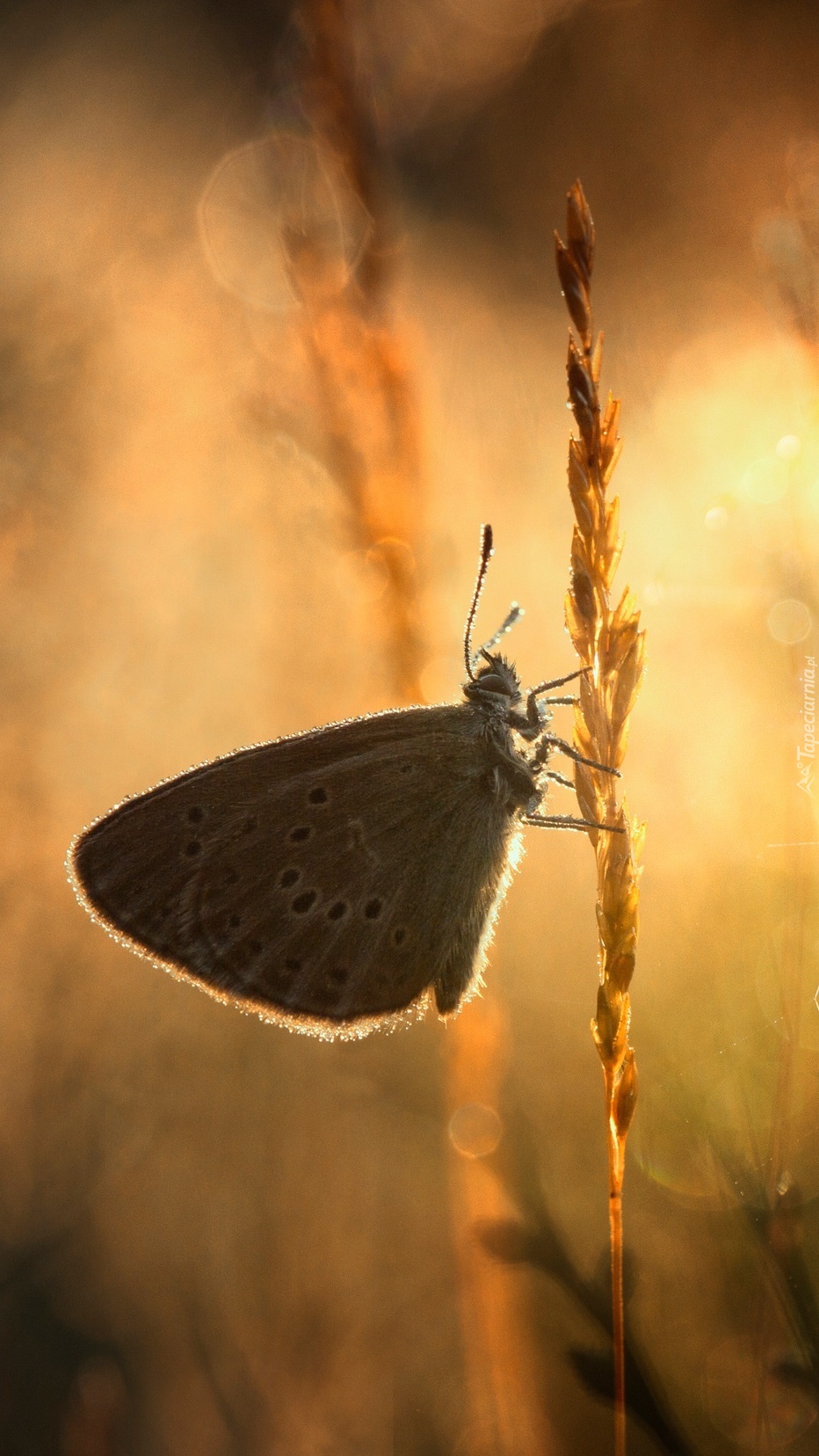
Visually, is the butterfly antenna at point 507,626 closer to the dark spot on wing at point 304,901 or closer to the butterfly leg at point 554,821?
the butterfly leg at point 554,821

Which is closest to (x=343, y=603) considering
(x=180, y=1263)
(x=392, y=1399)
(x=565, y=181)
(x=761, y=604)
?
(x=761, y=604)

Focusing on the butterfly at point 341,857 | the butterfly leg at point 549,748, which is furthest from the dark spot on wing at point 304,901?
the butterfly leg at point 549,748

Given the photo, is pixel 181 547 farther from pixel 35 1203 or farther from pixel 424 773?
pixel 35 1203

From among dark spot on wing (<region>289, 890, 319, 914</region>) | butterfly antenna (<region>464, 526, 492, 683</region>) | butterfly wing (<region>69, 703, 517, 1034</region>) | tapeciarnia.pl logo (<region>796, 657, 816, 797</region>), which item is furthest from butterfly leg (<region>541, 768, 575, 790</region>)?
dark spot on wing (<region>289, 890, 319, 914</region>)

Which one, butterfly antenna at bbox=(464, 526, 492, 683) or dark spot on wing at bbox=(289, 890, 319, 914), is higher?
butterfly antenna at bbox=(464, 526, 492, 683)

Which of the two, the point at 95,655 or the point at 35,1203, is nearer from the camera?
the point at 35,1203

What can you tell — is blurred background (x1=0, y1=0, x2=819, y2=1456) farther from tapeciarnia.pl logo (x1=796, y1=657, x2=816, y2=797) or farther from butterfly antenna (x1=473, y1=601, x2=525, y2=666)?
butterfly antenna (x1=473, y1=601, x2=525, y2=666)

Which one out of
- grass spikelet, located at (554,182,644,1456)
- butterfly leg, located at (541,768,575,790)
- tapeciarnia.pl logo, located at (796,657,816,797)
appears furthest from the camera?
butterfly leg, located at (541,768,575,790)

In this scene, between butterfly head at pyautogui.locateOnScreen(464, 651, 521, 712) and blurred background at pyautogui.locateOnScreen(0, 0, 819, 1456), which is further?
butterfly head at pyautogui.locateOnScreen(464, 651, 521, 712)
